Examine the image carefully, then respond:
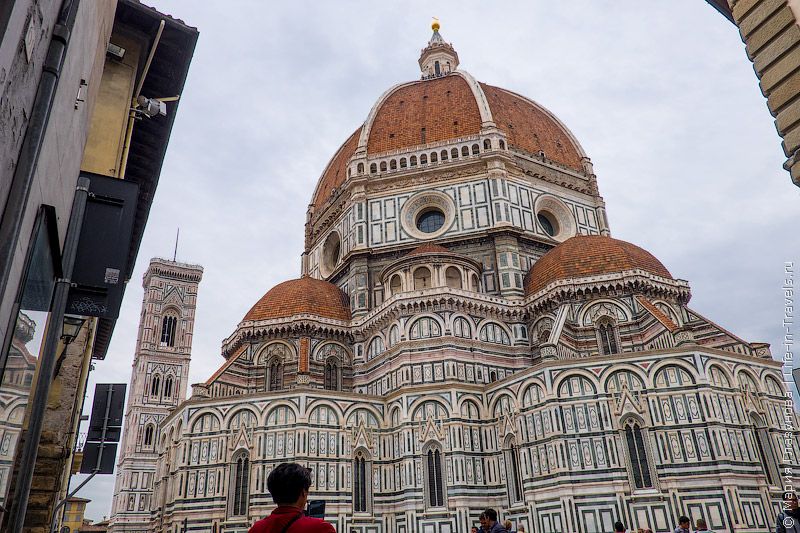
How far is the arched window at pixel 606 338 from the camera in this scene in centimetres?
2553

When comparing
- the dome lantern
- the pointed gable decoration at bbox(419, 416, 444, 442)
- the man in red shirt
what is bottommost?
the man in red shirt

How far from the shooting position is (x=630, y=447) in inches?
839

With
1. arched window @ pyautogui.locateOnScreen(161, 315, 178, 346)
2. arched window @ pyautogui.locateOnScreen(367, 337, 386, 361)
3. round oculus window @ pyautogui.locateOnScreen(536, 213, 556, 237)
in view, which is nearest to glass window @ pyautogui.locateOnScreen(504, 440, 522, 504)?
arched window @ pyautogui.locateOnScreen(367, 337, 386, 361)

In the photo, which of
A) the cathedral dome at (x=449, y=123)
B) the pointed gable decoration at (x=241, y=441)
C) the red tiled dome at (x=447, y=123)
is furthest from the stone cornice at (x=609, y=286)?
the pointed gable decoration at (x=241, y=441)

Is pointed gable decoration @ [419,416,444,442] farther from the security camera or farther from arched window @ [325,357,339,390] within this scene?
the security camera

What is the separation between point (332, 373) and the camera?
95.2 feet

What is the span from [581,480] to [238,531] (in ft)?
43.6

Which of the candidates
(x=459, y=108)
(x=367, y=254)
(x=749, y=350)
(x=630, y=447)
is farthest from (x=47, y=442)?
(x=459, y=108)

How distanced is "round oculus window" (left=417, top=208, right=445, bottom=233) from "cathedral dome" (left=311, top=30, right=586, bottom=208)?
157 inches

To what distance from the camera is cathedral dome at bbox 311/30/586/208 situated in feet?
113

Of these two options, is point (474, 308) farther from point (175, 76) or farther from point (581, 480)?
point (175, 76)

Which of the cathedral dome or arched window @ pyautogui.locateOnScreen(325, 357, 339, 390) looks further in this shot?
the cathedral dome

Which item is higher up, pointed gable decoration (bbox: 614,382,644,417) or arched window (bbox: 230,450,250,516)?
pointed gable decoration (bbox: 614,382,644,417)

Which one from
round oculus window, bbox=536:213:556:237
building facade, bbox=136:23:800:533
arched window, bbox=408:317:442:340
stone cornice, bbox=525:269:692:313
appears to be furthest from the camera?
round oculus window, bbox=536:213:556:237
